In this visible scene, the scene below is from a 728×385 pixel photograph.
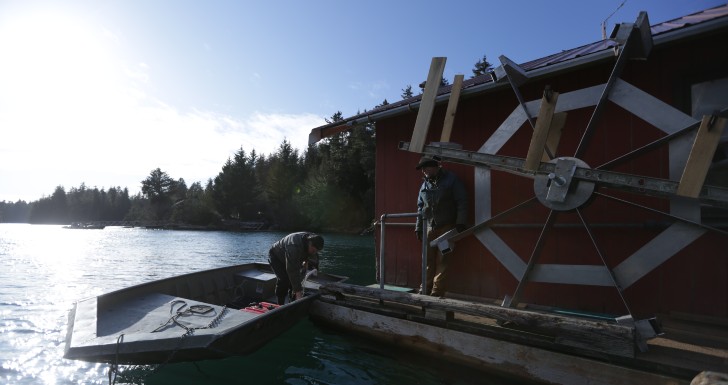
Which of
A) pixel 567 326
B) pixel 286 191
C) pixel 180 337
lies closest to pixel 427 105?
pixel 567 326

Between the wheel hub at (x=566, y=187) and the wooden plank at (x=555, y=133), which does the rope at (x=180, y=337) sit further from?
the wooden plank at (x=555, y=133)

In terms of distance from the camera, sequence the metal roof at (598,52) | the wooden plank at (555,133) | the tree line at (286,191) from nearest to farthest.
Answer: the metal roof at (598,52) → the wooden plank at (555,133) → the tree line at (286,191)

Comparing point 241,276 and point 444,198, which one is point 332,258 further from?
point 444,198

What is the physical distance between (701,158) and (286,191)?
6771cm

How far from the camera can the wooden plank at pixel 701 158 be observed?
3697 millimetres

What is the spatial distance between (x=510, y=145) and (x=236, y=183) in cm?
7236

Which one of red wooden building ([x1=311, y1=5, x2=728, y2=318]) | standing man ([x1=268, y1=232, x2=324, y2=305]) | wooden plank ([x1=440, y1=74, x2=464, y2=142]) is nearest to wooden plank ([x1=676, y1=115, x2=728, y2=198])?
red wooden building ([x1=311, y1=5, x2=728, y2=318])

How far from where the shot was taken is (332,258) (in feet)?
71.6

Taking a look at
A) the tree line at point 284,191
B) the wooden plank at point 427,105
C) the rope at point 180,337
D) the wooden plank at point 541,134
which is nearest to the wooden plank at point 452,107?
the wooden plank at point 427,105

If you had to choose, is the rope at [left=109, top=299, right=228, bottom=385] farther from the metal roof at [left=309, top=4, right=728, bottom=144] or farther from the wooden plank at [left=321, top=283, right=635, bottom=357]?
the metal roof at [left=309, top=4, right=728, bottom=144]

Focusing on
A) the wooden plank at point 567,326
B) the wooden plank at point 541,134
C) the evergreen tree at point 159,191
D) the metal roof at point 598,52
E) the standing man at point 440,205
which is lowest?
the wooden plank at point 567,326

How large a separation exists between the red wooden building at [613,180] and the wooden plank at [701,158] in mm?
15

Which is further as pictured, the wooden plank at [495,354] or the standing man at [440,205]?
the standing man at [440,205]

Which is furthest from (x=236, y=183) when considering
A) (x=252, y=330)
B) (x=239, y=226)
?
(x=252, y=330)
